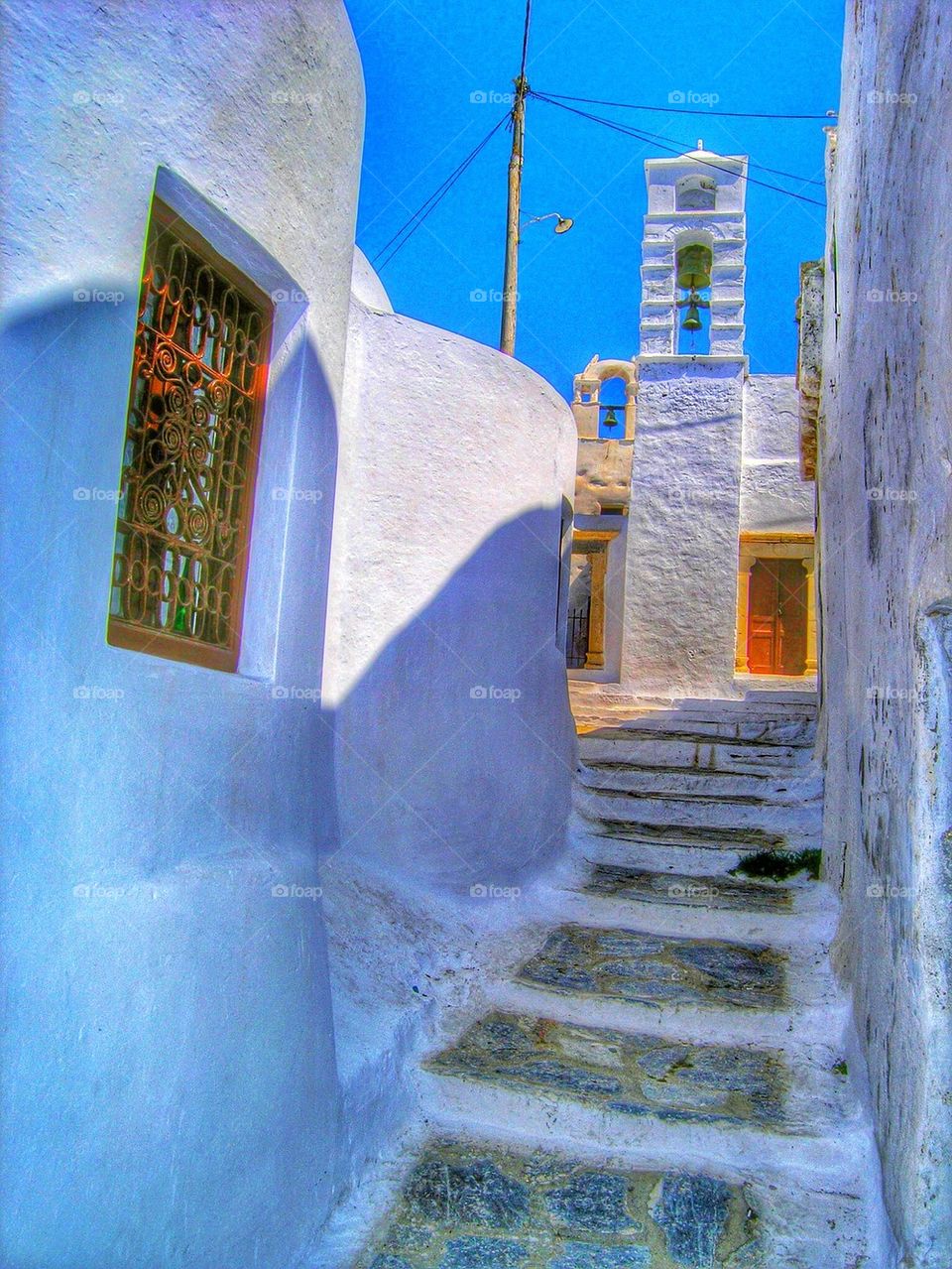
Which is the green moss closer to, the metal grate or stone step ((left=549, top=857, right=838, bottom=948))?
stone step ((left=549, top=857, right=838, bottom=948))

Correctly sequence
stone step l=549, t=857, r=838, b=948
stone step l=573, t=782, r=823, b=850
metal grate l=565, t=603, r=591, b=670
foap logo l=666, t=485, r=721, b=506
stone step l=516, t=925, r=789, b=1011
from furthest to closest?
metal grate l=565, t=603, r=591, b=670, foap logo l=666, t=485, r=721, b=506, stone step l=573, t=782, r=823, b=850, stone step l=549, t=857, r=838, b=948, stone step l=516, t=925, r=789, b=1011

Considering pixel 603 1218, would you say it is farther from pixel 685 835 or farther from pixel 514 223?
pixel 514 223

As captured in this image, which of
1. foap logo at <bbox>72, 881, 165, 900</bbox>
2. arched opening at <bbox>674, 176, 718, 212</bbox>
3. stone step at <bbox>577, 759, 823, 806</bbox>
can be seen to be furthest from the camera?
arched opening at <bbox>674, 176, 718, 212</bbox>

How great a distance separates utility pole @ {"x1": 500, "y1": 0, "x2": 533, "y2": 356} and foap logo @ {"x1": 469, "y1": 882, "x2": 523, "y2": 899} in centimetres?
738

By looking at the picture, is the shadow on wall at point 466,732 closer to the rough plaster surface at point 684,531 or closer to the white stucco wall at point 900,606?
the white stucco wall at point 900,606

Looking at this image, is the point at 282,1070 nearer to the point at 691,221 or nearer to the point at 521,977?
the point at 521,977

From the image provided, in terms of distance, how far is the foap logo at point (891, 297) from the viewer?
295cm

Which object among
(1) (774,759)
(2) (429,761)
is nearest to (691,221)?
(1) (774,759)

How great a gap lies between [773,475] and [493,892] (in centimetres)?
849

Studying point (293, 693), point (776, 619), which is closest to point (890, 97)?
point (293, 693)

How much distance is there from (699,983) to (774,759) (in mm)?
2731

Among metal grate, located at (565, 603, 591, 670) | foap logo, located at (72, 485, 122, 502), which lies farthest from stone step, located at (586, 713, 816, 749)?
metal grate, located at (565, 603, 591, 670)

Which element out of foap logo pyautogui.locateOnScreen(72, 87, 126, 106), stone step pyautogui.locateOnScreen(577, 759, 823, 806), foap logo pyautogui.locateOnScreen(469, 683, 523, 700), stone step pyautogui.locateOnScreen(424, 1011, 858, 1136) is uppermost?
foap logo pyautogui.locateOnScreen(72, 87, 126, 106)

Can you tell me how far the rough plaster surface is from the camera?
11.2 m
